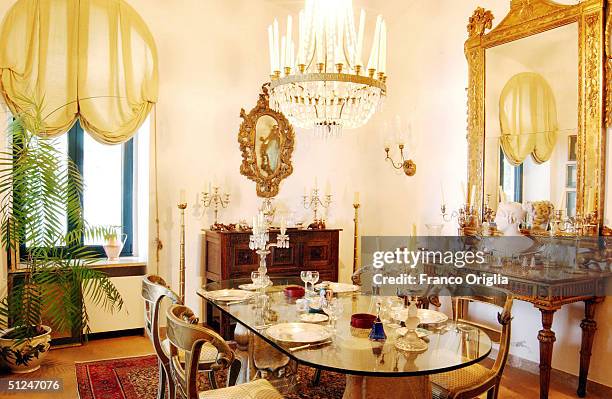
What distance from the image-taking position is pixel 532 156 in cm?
385

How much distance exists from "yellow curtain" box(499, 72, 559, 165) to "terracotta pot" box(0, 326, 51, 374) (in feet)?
12.8

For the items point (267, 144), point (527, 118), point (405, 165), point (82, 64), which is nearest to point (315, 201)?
point (267, 144)

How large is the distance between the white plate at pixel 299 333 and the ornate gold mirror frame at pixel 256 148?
9.66 feet

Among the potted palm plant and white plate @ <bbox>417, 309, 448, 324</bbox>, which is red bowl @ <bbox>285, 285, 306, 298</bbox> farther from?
the potted palm plant

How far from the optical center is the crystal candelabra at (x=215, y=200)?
500 cm

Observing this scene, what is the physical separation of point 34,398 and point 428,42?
4.47 m

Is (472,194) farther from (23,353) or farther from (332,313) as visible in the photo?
(23,353)

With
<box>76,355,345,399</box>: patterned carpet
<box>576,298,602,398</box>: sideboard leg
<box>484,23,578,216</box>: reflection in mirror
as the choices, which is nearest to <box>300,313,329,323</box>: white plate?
<box>76,355,345,399</box>: patterned carpet

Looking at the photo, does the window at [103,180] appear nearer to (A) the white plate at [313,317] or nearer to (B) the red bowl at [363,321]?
(A) the white plate at [313,317]

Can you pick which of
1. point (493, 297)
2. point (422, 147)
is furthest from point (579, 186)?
point (422, 147)

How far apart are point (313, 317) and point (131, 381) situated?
1705 millimetres

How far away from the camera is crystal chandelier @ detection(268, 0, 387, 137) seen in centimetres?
292

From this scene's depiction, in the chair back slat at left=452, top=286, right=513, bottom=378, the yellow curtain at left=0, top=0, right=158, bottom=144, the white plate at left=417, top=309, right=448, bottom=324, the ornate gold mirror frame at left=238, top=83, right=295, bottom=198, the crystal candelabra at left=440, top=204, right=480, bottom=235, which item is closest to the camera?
the chair back slat at left=452, top=286, right=513, bottom=378

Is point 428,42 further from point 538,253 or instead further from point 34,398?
point 34,398
